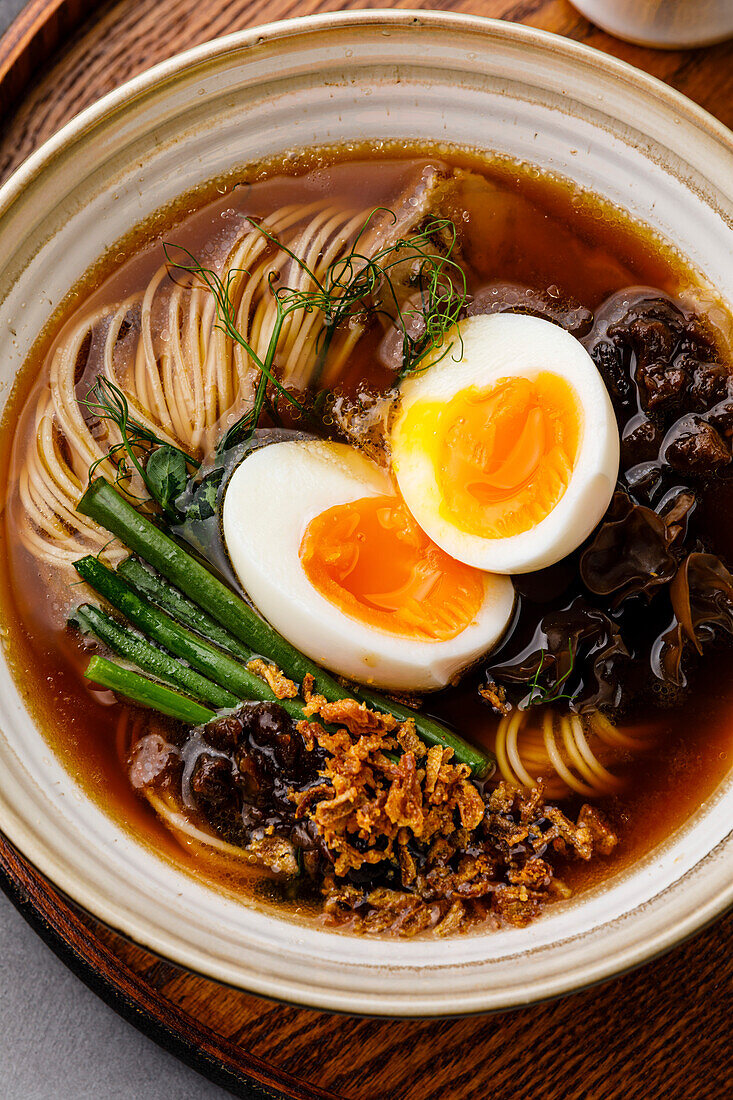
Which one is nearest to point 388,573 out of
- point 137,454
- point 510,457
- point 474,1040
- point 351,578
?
point 351,578

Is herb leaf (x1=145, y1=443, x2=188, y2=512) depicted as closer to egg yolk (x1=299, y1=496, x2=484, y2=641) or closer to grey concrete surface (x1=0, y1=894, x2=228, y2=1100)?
egg yolk (x1=299, y1=496, x2=484, y2=641)

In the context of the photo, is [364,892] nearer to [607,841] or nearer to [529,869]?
[529,869]

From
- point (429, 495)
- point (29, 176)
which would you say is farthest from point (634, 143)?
point (29, 176)

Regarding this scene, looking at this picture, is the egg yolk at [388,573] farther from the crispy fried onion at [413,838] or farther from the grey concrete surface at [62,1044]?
the grey concrete surface at [62,1044]

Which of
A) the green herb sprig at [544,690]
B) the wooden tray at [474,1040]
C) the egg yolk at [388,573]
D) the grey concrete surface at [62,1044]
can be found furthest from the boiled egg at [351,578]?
the grey concrete surface at [62,1044]

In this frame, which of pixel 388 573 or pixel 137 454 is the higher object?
pixel 388 573

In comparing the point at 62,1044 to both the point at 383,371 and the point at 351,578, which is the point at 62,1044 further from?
the point at 383,371

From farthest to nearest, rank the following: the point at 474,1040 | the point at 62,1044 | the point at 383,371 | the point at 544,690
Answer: the point at 62,1044 < the point at 383,371 < the point at 544,690 < the point at 474,1040
